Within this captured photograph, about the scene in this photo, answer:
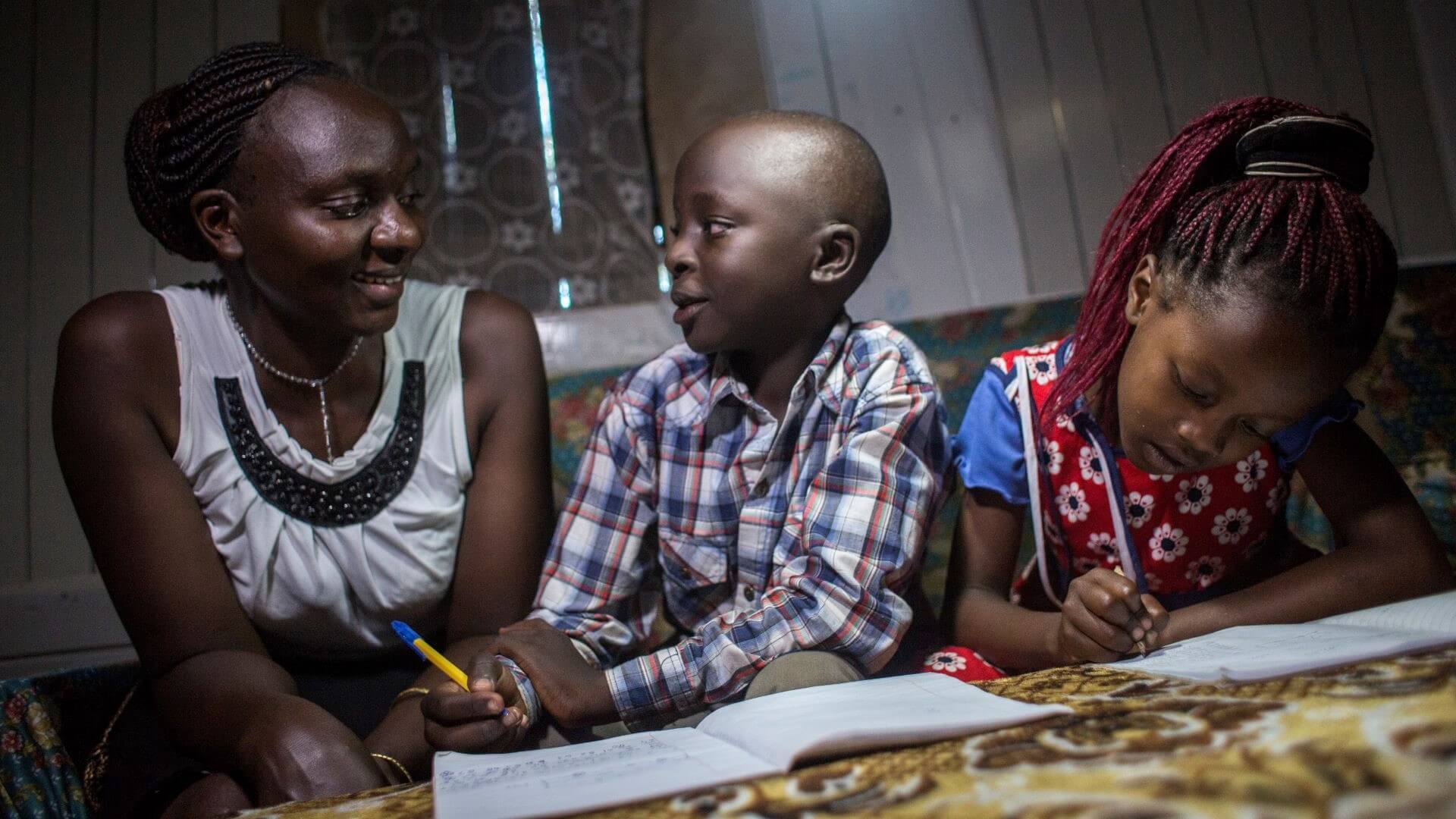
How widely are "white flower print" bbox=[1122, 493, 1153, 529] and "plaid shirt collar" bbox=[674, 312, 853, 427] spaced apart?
0.37 m

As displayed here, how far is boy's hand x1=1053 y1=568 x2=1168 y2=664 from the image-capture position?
849 mm

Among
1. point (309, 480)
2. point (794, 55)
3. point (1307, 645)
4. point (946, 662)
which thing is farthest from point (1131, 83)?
point (309, 480)

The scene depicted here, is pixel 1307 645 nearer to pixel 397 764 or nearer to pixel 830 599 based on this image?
pixel 830 599

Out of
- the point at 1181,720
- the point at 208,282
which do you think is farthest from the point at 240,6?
the point at 1181,720

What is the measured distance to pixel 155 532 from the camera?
1.08 meters

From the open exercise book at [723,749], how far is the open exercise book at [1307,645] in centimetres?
14

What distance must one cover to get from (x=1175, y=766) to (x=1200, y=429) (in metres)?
0.54

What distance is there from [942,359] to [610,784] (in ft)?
3.68

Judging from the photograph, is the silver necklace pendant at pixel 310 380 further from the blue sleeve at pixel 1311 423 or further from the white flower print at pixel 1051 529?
the blue sleeve at pixel 1311 423

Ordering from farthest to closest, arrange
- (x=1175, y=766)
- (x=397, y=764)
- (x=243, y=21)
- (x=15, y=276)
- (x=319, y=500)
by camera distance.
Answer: (x=243, y=21) → (x=15, y=276) → (x=319, y=500) → (x=397, y=764) → (x=1175, y=766)

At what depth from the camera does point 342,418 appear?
1.25 metres

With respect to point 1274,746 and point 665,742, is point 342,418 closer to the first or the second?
point 665,742

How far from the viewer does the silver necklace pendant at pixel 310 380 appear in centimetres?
123

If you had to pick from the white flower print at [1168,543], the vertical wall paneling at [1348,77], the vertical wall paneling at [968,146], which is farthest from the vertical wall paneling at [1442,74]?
the white flower print at [1168,543]
